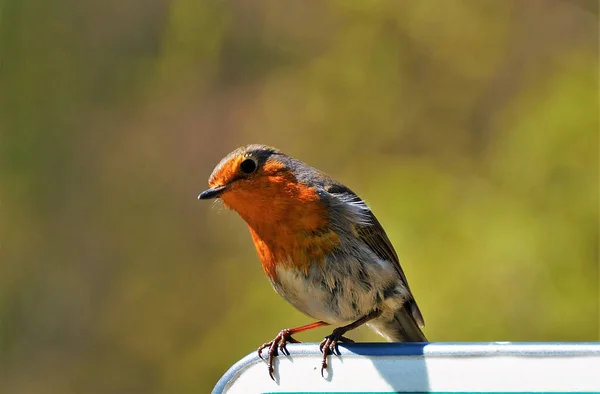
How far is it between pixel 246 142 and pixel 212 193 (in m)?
2.65

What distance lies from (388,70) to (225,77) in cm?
133

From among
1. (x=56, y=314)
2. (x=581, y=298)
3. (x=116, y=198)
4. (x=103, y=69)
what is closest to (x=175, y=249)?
(x=116, y=198)

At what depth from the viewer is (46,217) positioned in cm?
596

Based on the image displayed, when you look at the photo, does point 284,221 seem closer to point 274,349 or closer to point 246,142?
point 274,349

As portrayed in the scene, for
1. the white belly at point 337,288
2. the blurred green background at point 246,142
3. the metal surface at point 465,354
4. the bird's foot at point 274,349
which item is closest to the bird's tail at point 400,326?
the white belly at point 337,288

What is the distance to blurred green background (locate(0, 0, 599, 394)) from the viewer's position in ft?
14.0

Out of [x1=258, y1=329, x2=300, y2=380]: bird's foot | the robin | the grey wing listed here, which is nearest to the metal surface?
[x1=258, y1=329, x2=300, y2=380]: bird's foot

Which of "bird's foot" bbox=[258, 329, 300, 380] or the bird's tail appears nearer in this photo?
"bird's foot" bbox=[258, 329, 300, 380]

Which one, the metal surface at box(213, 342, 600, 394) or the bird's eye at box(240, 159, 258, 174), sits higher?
the bird's eye at box(240, 159, 258, 174)

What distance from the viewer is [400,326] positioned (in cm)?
333

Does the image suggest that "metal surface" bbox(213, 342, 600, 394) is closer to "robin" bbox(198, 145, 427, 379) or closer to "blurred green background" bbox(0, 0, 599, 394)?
"robin" bbox(198, 145, 427, 379)

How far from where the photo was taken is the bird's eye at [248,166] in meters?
3.07

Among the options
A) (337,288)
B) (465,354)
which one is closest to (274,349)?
(465,354)

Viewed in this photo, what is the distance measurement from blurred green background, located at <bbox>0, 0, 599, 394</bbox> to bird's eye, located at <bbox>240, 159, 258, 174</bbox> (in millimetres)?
1541
